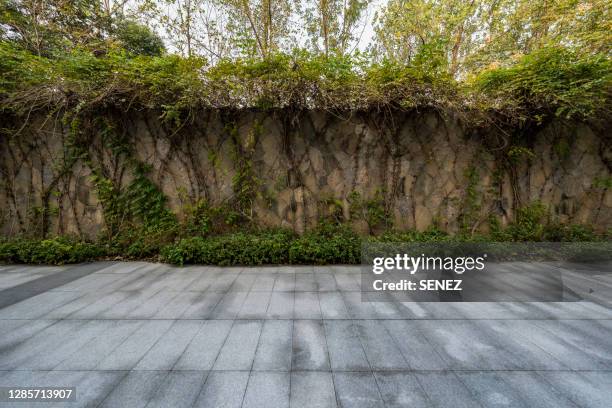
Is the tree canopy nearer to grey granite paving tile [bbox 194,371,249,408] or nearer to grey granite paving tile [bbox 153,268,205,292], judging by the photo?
grey granite paving tile [bbox 153,268,205,292]

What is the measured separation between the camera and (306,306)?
2789mm

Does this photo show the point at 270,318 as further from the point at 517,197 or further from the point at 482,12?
the point at 482,12

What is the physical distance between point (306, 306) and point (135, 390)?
1.63 metres

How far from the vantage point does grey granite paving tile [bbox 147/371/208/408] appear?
1555 mm

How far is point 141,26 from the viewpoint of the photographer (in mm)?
7539

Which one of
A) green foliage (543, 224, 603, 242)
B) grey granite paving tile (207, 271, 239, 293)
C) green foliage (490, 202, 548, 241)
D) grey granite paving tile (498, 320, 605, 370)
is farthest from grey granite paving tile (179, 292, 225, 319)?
green foliage (543, 224, 603, 242)

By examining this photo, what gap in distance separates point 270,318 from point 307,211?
256 centimetres

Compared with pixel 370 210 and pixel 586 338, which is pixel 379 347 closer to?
pixel 586 338

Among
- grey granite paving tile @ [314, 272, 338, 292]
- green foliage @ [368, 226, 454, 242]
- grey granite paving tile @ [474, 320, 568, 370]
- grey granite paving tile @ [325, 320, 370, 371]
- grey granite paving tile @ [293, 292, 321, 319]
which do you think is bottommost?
grey granite paving tile @ [474, 320, 568, 370]

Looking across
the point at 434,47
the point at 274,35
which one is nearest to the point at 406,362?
the point at 434,47

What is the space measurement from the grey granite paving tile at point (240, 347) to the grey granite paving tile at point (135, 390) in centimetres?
40

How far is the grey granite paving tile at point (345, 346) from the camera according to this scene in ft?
6.11

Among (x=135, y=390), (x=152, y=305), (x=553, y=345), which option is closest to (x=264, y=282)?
(x=152, y=305)

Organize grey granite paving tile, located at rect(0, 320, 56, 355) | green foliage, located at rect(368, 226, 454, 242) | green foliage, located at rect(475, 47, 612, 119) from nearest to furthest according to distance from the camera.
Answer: grey granite paving tile, located at rect(0, 320, 56, 355), green foliage, located at rect(475, 47, 612, 119), green foliage, located at rect(368, 226, 454, 242)
